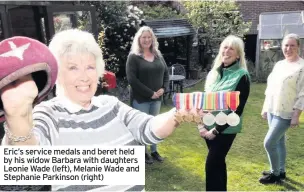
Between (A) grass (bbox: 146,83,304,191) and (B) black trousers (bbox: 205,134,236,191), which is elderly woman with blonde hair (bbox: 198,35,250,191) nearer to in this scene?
(B) black trousers (bbox: 205,134,236,191)

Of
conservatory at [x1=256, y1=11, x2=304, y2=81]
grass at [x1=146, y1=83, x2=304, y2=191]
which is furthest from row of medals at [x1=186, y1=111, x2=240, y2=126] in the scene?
conservatory at [x1=256, y1=11, x2=304, y2=81]

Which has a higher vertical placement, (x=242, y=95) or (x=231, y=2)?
(x=231, y=2)

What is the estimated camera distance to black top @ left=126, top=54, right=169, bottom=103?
10.8ft

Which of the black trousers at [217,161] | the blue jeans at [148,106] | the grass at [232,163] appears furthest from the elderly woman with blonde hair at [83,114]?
the blue jeans at [148,106]

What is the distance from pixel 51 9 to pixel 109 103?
12.7 feet

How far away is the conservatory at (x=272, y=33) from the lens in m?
7.84

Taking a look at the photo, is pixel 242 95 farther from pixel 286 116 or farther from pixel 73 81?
pixel 73 81

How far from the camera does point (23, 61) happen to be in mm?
873

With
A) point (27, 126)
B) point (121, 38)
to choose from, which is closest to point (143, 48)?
point (27, 126)

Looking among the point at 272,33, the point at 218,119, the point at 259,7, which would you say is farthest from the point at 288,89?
the point at 259,7

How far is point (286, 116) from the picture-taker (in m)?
2.82

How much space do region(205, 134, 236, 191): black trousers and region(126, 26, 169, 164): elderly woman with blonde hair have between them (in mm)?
1027
